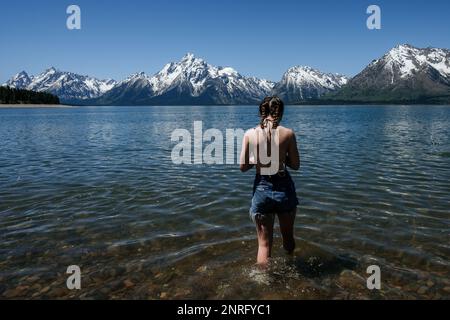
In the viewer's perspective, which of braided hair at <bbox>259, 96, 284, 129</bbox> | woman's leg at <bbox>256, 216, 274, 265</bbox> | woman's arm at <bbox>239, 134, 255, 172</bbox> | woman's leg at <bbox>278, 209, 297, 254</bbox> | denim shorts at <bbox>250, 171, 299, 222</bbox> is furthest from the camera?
woman's leg at <bbox>278, 209, 297, 254</bbox>

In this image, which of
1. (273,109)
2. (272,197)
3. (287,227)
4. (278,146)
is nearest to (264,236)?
(287,227)

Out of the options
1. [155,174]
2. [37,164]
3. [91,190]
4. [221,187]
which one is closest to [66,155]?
[37,164]

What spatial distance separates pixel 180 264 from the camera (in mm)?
10594

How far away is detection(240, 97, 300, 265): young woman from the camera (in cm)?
848

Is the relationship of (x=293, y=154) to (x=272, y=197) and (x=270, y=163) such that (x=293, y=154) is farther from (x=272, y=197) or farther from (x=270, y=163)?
(x=272, y=197)

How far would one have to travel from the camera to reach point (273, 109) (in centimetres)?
845

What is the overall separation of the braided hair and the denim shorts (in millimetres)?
1365

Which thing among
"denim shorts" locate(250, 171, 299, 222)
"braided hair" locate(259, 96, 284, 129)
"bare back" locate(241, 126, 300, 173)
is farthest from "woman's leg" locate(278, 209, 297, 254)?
"braided hair" locate(259, 96, 284, 129)

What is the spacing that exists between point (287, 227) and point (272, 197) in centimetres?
126

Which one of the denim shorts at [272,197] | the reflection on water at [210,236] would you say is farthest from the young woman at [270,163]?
the reflection on water at [210,236]

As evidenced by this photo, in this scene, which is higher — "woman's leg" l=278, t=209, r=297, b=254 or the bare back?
the bare back

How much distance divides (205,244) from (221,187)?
26.0 ft

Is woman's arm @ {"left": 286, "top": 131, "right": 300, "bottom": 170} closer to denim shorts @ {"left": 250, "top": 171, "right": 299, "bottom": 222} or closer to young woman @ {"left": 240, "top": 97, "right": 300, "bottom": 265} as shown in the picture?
young woman @ {"left": 240, "top": 97, "right": 300, "bottom": 265}

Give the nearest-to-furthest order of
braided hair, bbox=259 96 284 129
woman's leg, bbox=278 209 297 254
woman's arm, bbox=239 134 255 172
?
braided hair, bbox=259 96 284 129 → woman's arm, bbox=239 134 255 172 → woman's leg, bbox=278 209 297 254
